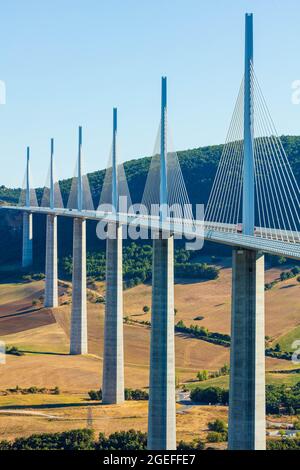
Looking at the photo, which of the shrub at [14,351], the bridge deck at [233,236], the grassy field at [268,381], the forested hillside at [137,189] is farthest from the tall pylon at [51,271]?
the bridge deck at [233,236]

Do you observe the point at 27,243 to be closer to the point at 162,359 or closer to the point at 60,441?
the point at 162,359

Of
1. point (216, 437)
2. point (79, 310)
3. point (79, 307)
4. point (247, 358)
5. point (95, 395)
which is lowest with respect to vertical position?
point (216, 437)

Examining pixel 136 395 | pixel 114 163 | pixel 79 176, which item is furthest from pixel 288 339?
pixel 79 176

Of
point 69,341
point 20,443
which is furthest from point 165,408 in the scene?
point 69,341

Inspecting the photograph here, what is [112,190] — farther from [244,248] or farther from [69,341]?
[244,248]

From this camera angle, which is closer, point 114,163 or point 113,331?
point 113,331
